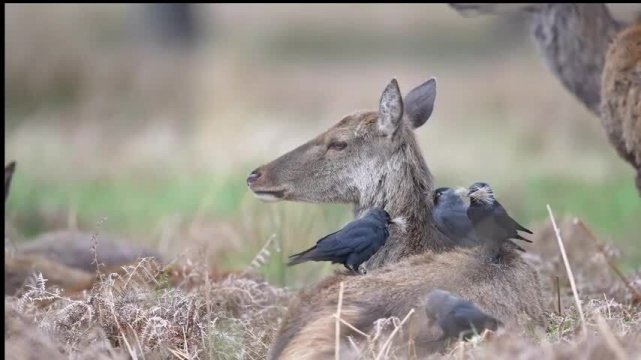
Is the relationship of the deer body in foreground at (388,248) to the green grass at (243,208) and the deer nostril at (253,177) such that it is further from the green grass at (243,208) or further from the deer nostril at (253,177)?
the green grass at (243,208)

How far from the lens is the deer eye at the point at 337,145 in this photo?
7102mm

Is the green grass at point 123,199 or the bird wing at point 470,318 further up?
the bird wing at point 470,318

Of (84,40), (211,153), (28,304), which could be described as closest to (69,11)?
(84,40)

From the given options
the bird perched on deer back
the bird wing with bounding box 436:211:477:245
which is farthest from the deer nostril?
the bird perched on deer back

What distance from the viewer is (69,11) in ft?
68.4

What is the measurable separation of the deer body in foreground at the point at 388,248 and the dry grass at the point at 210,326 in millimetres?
156

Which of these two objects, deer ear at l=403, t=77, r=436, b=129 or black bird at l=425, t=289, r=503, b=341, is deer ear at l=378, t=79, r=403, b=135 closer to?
deer ear at l=403, t=77, r=436, b=129

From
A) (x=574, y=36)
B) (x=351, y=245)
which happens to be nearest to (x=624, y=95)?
(x=574, y=36)

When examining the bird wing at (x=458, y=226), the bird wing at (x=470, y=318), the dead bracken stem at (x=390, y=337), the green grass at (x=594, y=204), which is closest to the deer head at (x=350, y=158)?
the bird wing at (x=458, y=226)

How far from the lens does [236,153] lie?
14.8 meters

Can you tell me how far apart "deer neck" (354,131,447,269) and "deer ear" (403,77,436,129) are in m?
0.28

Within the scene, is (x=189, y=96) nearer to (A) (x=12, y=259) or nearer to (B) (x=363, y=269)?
(A) (x=12, y=259)

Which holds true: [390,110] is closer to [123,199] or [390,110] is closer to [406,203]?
[406,203]

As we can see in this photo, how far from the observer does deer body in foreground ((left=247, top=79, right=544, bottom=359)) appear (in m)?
5.36
